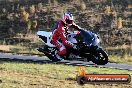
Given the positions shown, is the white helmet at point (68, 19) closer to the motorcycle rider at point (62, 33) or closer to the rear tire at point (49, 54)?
the motorcycle rider at point (62, 33)

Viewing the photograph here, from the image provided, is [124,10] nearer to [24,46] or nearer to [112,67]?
[112,67]

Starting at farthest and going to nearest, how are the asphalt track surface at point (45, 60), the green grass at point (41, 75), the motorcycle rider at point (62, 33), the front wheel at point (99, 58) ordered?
the green grass at point (41, 75), the asphalt track surface at point (45, 60), the motorcycle rider at point (62, 33), the front wheel at point (99, 58)

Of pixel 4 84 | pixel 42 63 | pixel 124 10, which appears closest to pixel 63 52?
pixel 4 84

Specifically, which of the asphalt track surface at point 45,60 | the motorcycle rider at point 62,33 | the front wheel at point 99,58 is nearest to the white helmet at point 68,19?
the motorcycle rider at point 62,33

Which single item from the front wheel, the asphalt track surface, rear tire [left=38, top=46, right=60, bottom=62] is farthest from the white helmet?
the asphalt track surface

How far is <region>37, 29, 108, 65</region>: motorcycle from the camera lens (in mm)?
12062

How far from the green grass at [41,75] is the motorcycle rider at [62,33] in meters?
14.6

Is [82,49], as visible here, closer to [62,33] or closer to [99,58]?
[99,58]

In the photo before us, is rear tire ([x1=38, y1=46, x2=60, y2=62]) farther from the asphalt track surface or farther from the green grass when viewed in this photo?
the green grass

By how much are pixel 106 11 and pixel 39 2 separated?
40.6 feet

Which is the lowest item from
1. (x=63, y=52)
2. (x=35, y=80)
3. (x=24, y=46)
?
(x=35, y=80)

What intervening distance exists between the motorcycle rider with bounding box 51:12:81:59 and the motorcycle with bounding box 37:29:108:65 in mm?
138

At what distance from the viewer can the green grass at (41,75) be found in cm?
2753

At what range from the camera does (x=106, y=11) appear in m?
62.1
